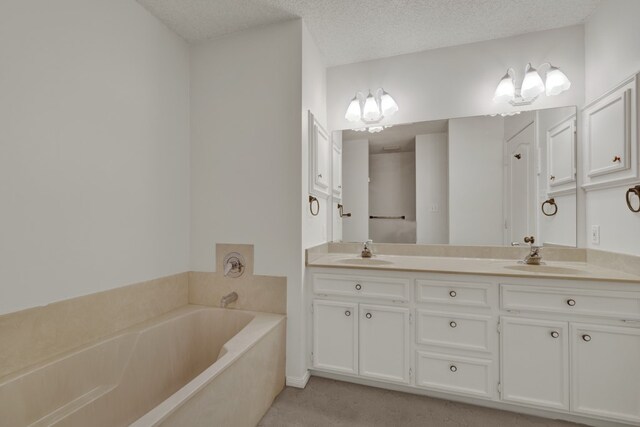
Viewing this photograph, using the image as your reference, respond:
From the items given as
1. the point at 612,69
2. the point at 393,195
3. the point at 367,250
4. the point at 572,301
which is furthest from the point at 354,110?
the point at 572,301

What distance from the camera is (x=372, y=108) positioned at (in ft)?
7.77

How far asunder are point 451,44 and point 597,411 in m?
2.57

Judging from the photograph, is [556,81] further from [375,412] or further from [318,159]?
[375,412]

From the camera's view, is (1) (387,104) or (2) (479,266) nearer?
(2) (479,266)

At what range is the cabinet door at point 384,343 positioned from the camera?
1.81 meters

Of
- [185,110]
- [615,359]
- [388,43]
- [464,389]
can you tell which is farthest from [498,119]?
[185,110]

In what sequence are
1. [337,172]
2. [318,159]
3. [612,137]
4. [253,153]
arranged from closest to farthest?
[612,137], [253,153], [318,159], [337,172]

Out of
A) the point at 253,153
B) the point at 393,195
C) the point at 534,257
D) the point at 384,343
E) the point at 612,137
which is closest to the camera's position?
the point at 612,137

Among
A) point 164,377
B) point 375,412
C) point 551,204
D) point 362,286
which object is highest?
point 551,204

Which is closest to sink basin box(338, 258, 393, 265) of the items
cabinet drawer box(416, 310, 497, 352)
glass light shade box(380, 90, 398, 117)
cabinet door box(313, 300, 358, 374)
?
cabinet door box(313, 300, 358, 374)

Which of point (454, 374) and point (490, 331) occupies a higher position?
point (490, 331)

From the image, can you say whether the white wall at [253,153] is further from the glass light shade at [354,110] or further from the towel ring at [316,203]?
the glass light shade at [354,110]

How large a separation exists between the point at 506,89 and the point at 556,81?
Result: 304 millimetres

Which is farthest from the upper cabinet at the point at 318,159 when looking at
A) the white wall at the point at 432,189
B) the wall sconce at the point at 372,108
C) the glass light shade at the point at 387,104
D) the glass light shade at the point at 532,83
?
the glass light shade at the point at 532,83
